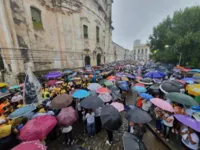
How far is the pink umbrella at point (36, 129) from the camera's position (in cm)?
264

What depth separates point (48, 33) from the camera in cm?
1234

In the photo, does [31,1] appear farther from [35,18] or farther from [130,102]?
[130,102]

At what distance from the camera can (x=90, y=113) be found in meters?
3.98

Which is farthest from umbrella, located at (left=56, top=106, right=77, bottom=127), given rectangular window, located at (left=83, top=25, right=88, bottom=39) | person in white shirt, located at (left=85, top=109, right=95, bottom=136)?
rectangular window, located at (left=83, top=25, right=88, bottom=39)

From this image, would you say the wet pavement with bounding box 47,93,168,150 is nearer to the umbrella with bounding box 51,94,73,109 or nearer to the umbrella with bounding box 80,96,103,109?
the umbrella with bounding box 51,94,73,109

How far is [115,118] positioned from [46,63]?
1245 centimetres

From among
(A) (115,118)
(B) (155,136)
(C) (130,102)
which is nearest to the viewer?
(A) (115,118)

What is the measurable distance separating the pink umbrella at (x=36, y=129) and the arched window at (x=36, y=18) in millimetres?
12184

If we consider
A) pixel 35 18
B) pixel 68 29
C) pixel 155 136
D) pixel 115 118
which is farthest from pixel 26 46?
pixel 155 136

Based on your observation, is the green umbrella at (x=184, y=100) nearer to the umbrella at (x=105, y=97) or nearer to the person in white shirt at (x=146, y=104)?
the person in white shirt at (x=146, y=104)

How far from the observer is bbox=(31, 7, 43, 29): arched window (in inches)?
428

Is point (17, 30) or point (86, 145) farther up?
point (17, 30)

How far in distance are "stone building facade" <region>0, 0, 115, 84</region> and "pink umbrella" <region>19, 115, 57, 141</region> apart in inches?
365

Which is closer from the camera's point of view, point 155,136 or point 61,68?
point 155,136
